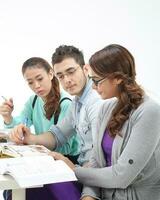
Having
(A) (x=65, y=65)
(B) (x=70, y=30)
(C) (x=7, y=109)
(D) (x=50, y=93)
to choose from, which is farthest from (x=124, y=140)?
(B) (x=70, y=30)

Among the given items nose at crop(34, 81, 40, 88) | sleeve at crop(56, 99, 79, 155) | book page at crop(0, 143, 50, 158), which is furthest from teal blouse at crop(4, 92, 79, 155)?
book page at crop(0, 143, 50, 158)

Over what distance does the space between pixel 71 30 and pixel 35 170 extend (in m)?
1.73

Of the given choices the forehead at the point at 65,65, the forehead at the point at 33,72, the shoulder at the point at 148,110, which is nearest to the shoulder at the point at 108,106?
the shoulder at the point at 148,110

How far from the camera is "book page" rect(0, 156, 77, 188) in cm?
89

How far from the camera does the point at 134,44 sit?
261 centimetres

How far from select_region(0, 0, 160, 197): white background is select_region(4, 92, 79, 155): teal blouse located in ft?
1.62

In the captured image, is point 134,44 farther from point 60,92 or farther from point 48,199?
point 48,199

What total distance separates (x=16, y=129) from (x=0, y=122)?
92 cm

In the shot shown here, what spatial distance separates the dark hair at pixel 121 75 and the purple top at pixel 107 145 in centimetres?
3

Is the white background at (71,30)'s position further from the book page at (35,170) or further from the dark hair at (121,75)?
the book page at (35,170)

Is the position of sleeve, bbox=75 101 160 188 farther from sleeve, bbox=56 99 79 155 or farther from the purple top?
sleeve, bbox=56 99 79 155

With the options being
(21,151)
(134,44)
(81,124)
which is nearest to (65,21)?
(134,44)

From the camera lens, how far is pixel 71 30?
8.29ft

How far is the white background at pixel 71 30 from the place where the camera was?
2.47m
